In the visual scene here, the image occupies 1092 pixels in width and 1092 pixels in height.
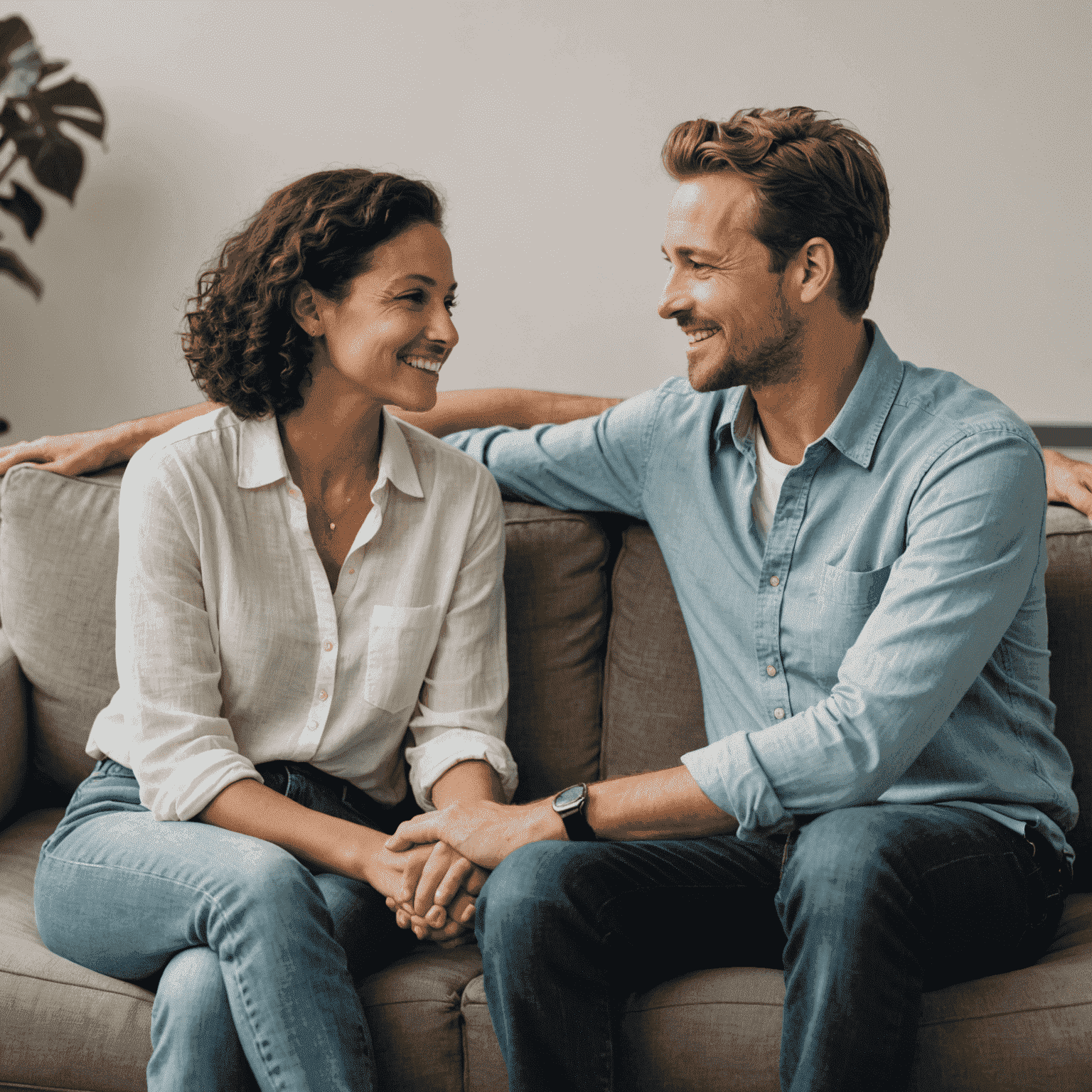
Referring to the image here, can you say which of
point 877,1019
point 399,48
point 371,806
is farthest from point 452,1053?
point 399,48

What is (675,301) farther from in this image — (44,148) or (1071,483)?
(44,148)

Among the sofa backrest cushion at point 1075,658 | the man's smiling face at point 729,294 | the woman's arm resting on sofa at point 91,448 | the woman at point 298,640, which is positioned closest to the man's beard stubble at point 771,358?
the man's smiling face at point 729,294

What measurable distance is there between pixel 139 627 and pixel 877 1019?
3.08 feet

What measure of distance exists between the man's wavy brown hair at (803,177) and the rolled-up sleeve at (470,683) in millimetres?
537

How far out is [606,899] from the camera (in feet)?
3.84

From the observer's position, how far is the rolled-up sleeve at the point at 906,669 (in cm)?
117

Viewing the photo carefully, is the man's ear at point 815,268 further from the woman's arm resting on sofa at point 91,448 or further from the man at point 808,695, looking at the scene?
the woman's arm resting on sofa at point 91,448

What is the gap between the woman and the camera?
47.3 inches

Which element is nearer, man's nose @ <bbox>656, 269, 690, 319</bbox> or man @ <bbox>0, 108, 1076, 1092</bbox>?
man @ <bbox>0, 108, 1076, 1092</bbox>

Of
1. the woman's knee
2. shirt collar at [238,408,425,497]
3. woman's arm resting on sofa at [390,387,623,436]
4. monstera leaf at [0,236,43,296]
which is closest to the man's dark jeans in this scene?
the woman's knee

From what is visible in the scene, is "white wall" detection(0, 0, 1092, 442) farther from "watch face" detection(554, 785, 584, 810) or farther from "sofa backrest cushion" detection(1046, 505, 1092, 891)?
"watch face" detection(554, 785, 584, 810)

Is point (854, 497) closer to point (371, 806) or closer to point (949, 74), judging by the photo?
point (371, 806)

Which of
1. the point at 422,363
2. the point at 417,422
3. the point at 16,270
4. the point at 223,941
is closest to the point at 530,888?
the point at 223,941

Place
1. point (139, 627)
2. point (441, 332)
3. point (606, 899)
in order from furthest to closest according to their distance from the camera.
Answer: point (441, 332)
point (139, 627)
point (606, 899)
